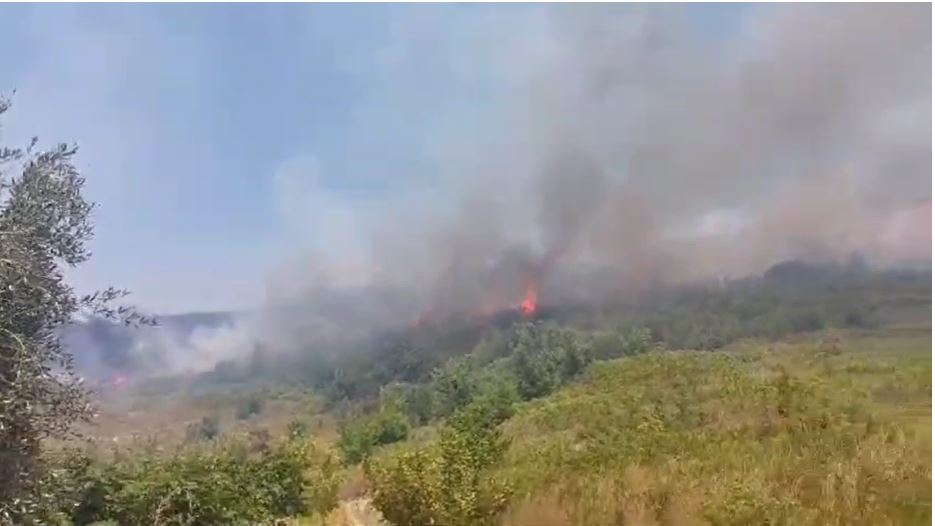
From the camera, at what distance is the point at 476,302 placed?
6129mm

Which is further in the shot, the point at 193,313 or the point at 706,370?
the point at 706,370

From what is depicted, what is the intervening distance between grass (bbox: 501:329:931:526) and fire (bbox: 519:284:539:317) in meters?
0.69

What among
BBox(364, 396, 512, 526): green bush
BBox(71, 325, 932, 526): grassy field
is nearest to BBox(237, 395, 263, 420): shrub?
BBox(71, 325, 932, 526): grassy field

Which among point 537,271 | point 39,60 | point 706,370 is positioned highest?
point 39,60

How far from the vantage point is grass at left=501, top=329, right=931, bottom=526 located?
507 cm

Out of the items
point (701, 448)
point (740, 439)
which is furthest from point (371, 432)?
point (740, 439)

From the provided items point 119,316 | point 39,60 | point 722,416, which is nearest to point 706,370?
point 722,416

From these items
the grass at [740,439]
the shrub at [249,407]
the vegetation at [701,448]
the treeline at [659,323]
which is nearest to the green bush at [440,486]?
the vegetation at [701,448]

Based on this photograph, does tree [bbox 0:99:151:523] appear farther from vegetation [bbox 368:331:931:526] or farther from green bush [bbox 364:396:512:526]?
vegetation [bbox 368:331:931:526]

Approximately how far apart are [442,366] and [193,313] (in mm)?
1803

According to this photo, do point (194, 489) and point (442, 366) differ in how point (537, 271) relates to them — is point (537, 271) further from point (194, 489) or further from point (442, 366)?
point (194, 489)

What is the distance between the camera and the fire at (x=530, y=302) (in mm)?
6512

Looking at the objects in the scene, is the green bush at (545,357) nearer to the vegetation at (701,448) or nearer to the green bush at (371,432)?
the vegetation at (701,448)

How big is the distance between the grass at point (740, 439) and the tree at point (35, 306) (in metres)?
2.78
